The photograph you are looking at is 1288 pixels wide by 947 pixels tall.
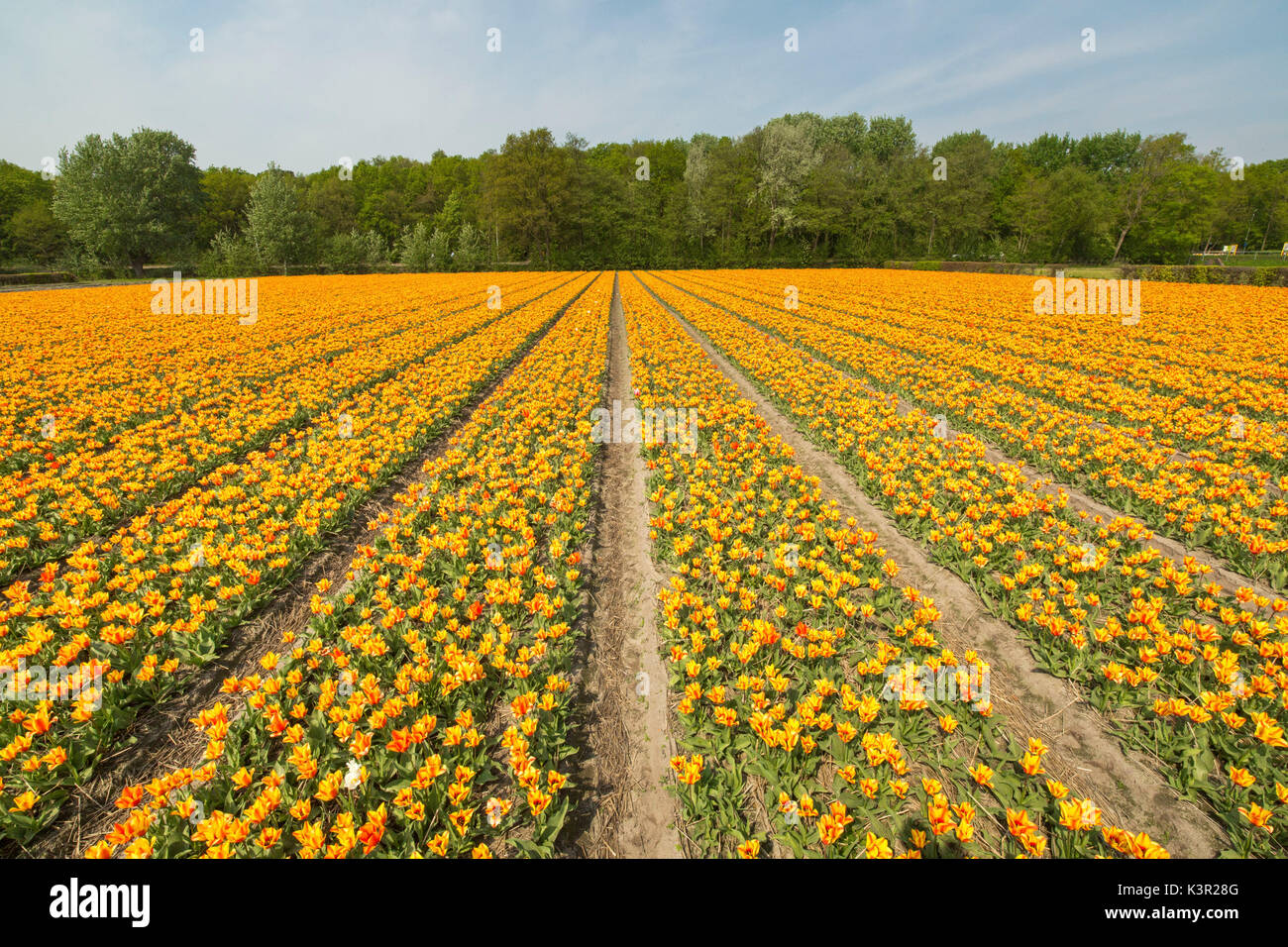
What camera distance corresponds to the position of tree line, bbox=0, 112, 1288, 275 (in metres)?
56.5

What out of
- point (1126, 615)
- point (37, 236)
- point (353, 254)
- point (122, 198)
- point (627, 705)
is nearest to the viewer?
point (627, 705)

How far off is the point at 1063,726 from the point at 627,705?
3618mm

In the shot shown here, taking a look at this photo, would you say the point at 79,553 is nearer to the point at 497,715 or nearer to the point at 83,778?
the point at 83,778

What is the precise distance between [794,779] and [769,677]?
0.78 meters

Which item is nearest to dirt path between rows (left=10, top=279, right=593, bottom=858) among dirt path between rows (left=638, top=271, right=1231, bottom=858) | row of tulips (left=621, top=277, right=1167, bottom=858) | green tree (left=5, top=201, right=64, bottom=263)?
row of tulips (left=621, top=277, right=1167, bottom=858)

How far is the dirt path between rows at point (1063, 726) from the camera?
10.9 feet

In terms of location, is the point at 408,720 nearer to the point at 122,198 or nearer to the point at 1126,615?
the point at 1126,615

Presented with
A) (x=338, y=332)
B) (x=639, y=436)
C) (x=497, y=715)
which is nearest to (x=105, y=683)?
(x=497, y=715)

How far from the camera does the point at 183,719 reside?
4.10 m

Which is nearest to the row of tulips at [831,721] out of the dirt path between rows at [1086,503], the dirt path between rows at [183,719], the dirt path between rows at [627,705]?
the dirt path between rows at [627,705]

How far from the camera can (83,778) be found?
3.52 meters

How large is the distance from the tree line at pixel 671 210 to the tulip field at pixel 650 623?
2542 inches

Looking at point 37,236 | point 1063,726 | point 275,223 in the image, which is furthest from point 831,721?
point 37,236

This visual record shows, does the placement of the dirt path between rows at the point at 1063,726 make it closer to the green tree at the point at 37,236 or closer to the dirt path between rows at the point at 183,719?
the dirt path between rows at the point at 183,719
